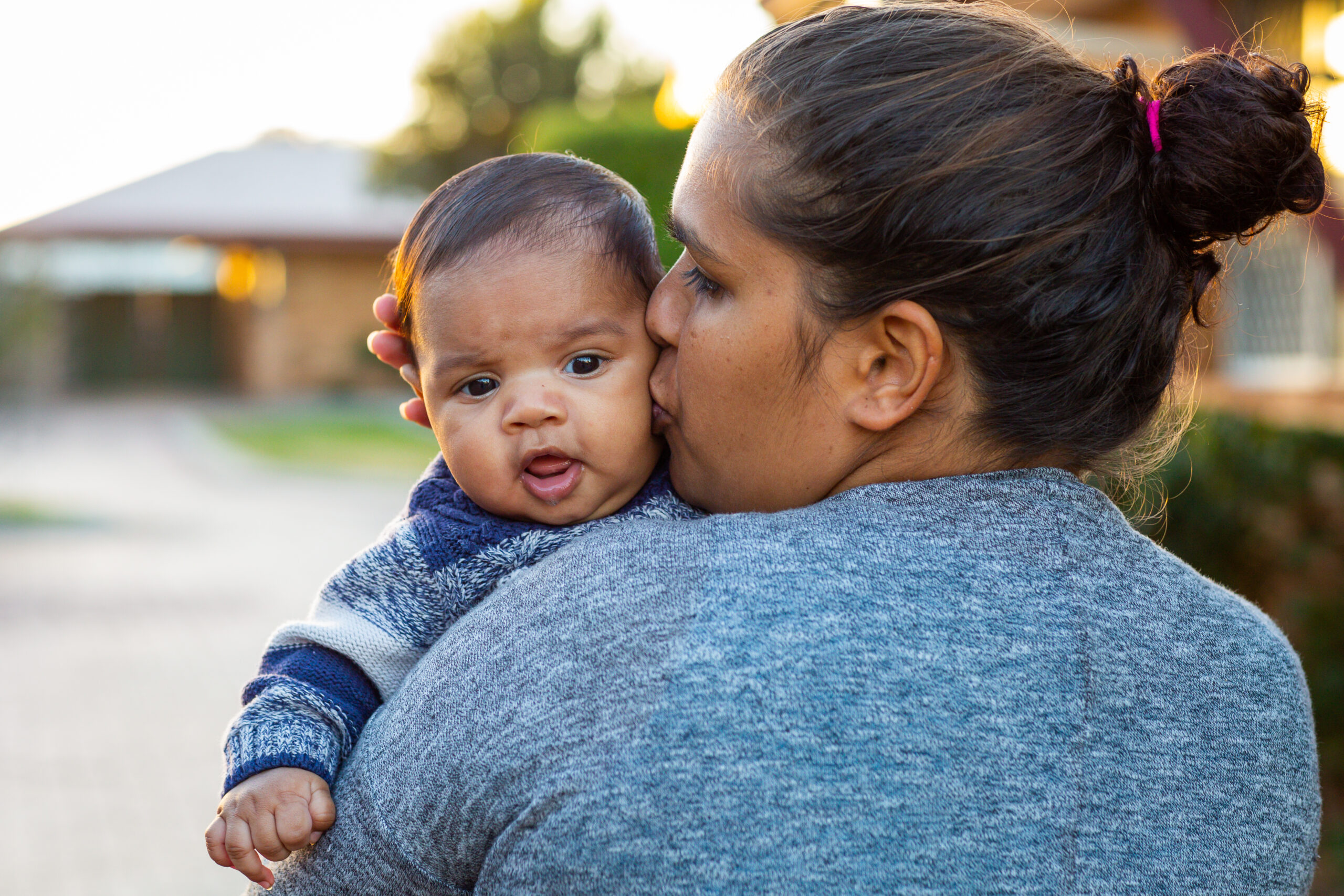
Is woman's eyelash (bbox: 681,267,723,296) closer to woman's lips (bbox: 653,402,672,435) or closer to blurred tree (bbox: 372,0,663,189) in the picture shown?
woman's lips (bbox: 653,402,672,435)

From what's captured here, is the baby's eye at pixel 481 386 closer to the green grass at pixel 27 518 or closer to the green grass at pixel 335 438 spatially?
the green grass at pixel 27 518

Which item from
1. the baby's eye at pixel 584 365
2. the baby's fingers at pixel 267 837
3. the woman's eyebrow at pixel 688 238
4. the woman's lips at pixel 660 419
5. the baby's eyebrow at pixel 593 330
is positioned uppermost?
the woman's eyebrow at pixel 688 238

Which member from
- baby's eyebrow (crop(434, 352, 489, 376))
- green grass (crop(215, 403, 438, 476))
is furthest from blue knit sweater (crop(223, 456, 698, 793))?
green grass (crop(215, 403, 438, 476))

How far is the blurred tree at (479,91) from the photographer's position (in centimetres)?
2916

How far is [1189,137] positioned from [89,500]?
14598 millimetres

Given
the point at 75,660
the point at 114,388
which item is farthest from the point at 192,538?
the point at 114,388

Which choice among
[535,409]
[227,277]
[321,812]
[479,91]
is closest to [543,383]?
[535,409]

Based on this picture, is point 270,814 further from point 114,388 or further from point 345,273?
point 114,388

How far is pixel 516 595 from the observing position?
1.46m

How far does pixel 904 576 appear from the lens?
4.55 feet

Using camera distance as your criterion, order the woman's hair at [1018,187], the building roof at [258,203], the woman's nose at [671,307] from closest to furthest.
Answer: the woman's hair at [1018,187] < the woman's nose at [671,307] < the building roof at [258,203]

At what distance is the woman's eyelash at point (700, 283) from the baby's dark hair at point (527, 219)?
0.27 metres

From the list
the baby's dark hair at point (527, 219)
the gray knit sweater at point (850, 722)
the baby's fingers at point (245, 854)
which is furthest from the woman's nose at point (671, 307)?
the baby's fingers at point (245, 854)

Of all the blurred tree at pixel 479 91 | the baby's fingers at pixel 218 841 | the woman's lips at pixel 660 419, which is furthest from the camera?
the blurred tree at pixel 479 91
